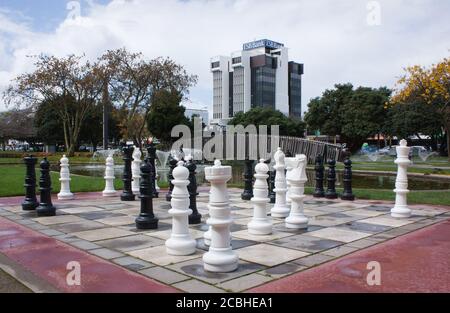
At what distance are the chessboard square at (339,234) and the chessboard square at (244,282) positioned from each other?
7.42 ft

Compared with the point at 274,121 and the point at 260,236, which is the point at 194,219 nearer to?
the point at 260,236

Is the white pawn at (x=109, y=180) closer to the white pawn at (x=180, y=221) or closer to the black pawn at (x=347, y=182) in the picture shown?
the black pawn at (x=347, y=182)

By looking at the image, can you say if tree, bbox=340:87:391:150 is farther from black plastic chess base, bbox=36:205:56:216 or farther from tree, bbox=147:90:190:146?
black plastic chess base, bbox=36:205:56:216

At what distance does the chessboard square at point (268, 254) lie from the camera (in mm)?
5281

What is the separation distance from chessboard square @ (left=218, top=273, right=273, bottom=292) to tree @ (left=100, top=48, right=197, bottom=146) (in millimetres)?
32254

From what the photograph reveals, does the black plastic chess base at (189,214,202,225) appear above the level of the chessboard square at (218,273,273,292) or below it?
above

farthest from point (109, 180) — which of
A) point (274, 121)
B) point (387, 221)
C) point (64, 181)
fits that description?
point (274, 121)

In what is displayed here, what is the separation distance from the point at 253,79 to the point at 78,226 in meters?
119

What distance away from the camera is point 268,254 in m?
5.58

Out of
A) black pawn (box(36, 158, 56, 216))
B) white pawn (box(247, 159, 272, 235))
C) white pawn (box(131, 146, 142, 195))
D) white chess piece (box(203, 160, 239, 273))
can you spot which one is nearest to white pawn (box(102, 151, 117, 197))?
white pawn (box(131, 146, 142, 195))

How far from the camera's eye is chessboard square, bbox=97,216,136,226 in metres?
7.77

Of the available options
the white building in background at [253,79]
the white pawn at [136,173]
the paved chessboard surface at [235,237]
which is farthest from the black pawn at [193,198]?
the white building in background at [253,79]
